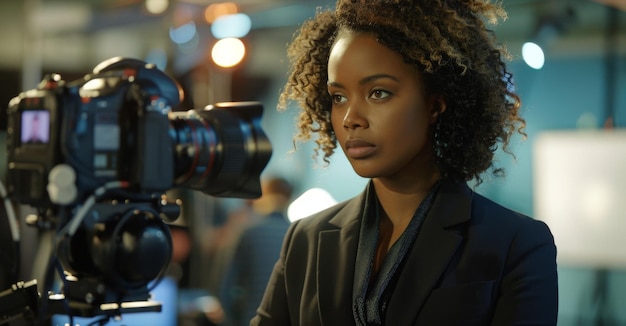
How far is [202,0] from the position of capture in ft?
14.4

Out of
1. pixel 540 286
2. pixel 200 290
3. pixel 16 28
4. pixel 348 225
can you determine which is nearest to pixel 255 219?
pixel 200 290

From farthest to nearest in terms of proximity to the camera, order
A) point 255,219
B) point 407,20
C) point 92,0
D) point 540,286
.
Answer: point 92,0 → point 255,219 → point 407,20 → point 540,286

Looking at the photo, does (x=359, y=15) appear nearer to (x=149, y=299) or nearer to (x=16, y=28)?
(x=149, y=299)

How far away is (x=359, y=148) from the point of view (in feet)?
4.23

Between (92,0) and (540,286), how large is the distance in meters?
3.44

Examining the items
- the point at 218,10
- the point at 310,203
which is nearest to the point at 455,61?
the point at 310,203

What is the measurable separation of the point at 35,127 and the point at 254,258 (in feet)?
7.19

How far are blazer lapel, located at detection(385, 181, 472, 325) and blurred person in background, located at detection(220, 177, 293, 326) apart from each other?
2.00 metres

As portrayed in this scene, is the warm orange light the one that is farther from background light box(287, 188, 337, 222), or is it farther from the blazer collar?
the blazer collar

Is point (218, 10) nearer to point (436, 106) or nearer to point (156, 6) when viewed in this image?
point (156, 6)

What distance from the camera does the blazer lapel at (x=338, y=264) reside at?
1307 millimetres

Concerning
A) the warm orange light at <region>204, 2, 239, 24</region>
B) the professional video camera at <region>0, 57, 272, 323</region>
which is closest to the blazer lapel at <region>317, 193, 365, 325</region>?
the professional video camera at <region>0, 57, 272, 323</region>

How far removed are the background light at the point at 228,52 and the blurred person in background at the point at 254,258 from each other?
1.18 meters

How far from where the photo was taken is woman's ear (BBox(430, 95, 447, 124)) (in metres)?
1.33
